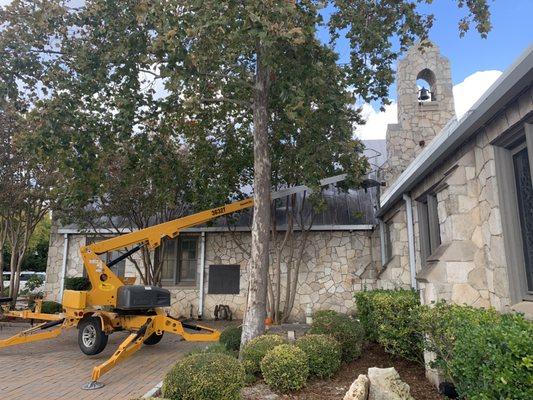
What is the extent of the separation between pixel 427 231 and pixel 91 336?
7041mm

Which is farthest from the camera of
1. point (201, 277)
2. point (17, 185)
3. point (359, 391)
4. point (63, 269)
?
point (63, 269)

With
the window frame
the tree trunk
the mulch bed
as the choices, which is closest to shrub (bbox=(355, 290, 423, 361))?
the mulch bed

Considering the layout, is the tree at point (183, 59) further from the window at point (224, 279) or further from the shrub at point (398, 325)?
the window at point (224, 279)

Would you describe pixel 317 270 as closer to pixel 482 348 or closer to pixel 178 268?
pixel 178 268

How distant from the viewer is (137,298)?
8.37 m

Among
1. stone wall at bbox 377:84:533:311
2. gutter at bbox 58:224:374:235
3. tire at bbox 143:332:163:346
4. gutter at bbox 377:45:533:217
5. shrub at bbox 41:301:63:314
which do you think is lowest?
tire at bbox 143:332:163:346

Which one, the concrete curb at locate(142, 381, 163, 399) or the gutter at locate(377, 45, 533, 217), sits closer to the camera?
the gutter at locate(377, 45, 533, 217)

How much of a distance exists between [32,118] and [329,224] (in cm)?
897

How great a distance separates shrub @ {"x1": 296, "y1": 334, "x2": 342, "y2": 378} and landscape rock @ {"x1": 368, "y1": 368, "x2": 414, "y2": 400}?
1.16 metres

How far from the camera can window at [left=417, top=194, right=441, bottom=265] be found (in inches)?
285

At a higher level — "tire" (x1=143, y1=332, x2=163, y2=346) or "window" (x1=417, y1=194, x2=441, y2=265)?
"window" (x1=417, y1=194, x2=441, y2=265)

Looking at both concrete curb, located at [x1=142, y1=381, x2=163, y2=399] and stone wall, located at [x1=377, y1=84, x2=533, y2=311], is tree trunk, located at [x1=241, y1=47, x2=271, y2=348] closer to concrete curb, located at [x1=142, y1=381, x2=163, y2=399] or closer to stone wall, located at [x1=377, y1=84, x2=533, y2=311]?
concrete curb, located at [x1=142, y1=381, x2=163, y2=399]

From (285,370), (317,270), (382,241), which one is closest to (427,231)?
(285,370)

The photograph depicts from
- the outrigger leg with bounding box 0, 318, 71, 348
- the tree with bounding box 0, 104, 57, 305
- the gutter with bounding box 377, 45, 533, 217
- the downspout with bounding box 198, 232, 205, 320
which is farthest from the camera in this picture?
the downspout with bounding box 198, 232, 205, 320
